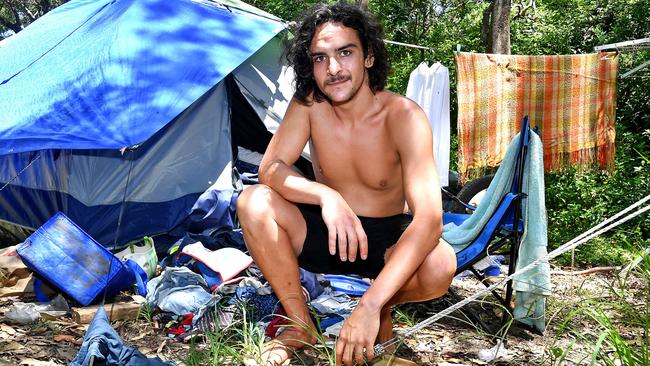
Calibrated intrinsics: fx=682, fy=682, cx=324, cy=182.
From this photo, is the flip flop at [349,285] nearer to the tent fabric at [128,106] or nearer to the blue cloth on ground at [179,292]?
the blue cloth on ground at [179,292]

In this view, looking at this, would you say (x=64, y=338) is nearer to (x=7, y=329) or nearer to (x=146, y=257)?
(x=7, y=329)

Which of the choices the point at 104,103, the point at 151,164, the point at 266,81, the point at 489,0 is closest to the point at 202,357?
the point at 104,103

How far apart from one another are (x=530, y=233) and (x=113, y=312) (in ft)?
6.00

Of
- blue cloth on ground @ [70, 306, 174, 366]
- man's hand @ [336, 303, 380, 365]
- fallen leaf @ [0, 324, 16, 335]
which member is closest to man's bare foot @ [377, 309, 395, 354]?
man's hand @ [336, 303, 380, 365]

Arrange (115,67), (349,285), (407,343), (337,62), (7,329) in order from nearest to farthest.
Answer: (337,62) → (407,343) → (7,329) → (349,285) → (115,67)

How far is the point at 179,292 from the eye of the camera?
118 inches

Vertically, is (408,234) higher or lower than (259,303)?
higher

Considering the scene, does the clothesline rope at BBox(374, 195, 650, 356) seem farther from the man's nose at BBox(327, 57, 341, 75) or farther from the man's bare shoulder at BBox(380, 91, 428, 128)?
the man's nose at BBox(327, 57, 341, 75)

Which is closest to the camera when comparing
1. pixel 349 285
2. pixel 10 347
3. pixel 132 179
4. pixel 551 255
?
pixel 551 255

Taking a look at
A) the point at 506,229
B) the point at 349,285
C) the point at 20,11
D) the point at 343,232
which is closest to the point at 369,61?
the point at 343,232

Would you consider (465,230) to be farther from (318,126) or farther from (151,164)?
(151,164)

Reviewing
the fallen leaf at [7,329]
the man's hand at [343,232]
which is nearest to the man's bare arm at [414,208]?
the man's hand at [343,232]

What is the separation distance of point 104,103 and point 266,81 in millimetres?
1294

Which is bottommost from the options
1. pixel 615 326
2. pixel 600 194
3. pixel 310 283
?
pixel 600 194
